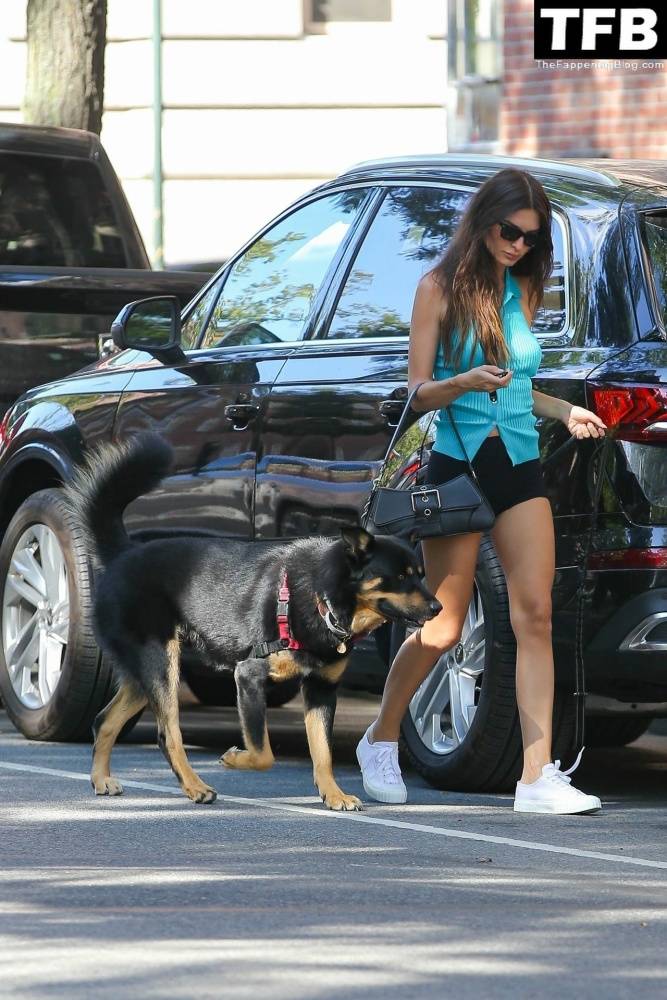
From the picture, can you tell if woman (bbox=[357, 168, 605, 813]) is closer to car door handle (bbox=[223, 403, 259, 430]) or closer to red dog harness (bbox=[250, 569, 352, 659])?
red dog harness (bbox=[250, 569, 352, 659])

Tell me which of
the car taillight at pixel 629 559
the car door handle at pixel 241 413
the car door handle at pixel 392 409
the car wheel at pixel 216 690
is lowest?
the car wheel at pixel 216 690

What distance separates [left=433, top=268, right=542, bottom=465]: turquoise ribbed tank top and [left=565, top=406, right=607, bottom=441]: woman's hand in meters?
0.20

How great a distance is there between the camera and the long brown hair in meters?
6.80

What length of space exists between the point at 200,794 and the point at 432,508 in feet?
3.90

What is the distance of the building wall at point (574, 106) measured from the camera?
17781mm

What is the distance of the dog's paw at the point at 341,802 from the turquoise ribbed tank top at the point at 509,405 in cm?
110

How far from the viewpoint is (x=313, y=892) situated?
5.65 metres

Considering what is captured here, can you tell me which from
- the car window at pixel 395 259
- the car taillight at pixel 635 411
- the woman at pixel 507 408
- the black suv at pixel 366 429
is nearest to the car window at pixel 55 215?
the black suv at pixel 366 429

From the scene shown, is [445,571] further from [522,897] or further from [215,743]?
[215,743]

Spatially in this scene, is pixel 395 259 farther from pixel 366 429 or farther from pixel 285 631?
pixel 285 631

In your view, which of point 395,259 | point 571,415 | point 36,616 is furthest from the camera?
point 36,616

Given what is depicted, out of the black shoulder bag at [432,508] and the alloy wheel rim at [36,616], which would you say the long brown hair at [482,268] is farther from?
the alloy wheel rim at [36,616]

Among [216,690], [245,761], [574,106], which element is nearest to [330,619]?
[245,761]

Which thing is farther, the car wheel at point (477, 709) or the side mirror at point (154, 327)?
the side mirror at point (154, 327)
